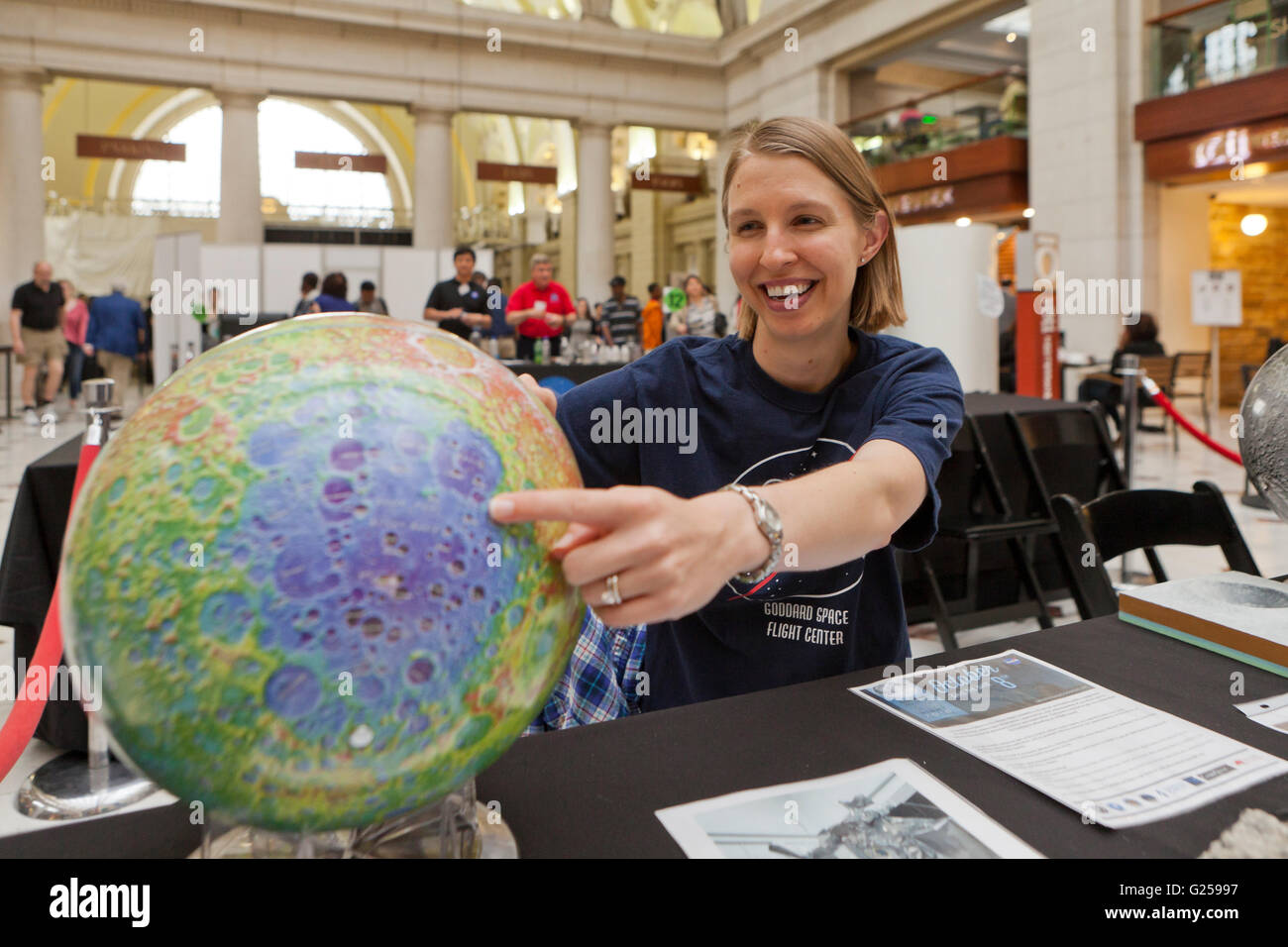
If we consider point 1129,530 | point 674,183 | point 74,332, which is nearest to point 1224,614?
point 1129,530

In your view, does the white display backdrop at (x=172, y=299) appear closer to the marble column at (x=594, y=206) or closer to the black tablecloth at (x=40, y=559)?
the marble column at (x=594, y=206)

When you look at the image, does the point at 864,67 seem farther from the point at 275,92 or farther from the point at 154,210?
the point at 154,210

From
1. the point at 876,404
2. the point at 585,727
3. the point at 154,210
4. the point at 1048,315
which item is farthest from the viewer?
the point at 154,210

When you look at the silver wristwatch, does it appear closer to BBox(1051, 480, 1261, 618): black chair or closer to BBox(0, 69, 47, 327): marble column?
BBox(1051, 480, 1261, 618): black chair

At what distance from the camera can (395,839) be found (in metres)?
0.88

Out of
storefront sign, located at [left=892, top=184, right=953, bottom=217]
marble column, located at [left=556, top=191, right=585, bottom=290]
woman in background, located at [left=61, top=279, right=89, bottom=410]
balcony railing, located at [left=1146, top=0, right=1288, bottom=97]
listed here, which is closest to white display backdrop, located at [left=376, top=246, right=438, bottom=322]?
woman in background, located at [left=61, top=279, right=89, bottom=410]

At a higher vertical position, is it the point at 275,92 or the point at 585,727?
the point at 275,92

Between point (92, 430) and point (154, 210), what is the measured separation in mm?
31470

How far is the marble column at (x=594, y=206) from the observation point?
20109 millimetres

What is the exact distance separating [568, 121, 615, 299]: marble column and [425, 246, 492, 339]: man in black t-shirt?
10.8 meters

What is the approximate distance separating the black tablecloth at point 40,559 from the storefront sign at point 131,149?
17010mm

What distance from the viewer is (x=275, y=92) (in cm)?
1769

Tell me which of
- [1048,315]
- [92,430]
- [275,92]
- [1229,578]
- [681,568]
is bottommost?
[1229,578]
